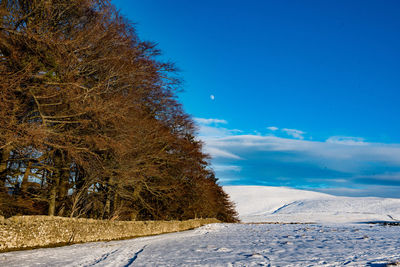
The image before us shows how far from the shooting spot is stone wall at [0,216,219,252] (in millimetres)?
11531

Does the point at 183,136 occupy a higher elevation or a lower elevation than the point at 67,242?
higher

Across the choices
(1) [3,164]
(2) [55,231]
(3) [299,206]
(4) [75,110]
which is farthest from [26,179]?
(3) [299,206]

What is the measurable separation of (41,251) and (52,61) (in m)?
6.62

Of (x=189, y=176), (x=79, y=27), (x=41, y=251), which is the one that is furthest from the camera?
(x=189, y=176)

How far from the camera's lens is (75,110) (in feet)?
42.0

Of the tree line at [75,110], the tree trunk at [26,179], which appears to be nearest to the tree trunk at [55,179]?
the tree line at [75,110]

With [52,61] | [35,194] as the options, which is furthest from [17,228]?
[52,61]

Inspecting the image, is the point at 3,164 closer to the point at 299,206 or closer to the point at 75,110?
the point at 75,110

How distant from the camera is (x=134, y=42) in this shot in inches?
769

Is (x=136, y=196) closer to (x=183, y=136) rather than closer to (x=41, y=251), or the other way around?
(x=183, y=136)

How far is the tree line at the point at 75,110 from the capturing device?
10.7 meters

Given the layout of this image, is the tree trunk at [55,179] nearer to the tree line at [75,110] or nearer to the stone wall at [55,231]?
the tree line at [75,110]

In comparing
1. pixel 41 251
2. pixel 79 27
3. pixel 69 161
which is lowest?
pixel 41 251

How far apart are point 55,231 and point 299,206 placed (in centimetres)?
7154
